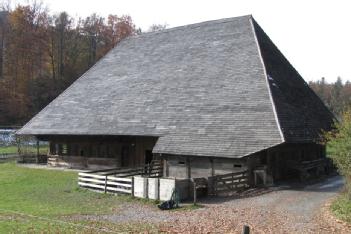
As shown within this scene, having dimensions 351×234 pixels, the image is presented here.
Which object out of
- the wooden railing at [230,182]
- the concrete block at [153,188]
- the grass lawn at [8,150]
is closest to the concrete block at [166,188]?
the concrete block at [153,188]

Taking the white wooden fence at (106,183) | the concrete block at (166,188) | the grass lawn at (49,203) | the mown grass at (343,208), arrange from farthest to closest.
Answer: the white wooden fence at (106,183) < the concrete block at (166,188) < the mown grass at (343,208) < the grass lawn at (49,203)

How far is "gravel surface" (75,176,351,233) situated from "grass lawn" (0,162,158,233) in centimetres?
101

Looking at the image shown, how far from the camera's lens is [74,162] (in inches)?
1256

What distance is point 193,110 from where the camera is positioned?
26172 mm

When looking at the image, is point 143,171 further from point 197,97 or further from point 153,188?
point 153,188

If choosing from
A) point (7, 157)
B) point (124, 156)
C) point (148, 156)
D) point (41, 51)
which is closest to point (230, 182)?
point (148, 156)

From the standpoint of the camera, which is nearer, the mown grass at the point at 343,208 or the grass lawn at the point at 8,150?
the mown grass at the point at 343,208

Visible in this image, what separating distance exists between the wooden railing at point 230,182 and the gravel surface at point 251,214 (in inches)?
35.4

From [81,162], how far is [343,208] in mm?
20070

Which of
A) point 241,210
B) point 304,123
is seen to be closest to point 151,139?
point 304,123

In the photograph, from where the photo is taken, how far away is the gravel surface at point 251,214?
13922 millimetres

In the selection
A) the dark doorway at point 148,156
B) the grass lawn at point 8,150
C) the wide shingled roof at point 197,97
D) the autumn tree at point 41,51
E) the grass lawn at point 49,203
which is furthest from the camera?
the autumn tree at point 41,51

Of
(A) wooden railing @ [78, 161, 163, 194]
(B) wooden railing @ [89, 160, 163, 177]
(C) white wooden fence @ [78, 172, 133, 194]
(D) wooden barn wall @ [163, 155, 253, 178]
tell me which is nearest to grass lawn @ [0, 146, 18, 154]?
(B) wooden railing @ [89, 160, 163, 177]

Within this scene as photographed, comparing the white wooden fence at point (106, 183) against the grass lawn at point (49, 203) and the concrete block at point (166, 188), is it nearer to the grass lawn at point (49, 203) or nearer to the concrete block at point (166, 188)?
the grass lawn at point (49, 203)
